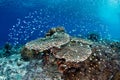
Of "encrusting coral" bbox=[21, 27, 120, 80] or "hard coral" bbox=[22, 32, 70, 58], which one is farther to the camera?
"hard coral" bbox=[22, 32, 70, 58]

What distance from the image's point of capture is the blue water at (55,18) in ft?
58.9

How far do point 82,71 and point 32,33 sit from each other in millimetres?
10067

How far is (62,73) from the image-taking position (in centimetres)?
826

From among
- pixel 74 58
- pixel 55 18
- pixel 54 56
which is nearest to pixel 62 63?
pixel 54 56

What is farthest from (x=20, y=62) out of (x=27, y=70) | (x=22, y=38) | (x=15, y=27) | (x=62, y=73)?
(x=15, y=27)

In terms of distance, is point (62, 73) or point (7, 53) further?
point (7, 53)

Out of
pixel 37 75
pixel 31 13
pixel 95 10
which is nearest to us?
pixel 37 75

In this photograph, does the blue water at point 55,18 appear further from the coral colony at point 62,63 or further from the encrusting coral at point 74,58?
the encrusting coral at point 74,58

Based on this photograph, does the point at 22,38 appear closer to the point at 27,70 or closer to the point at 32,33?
the point at 32,33

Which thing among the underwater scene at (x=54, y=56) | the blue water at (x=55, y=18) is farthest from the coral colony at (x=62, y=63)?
the blue water at (x=55, y=18)

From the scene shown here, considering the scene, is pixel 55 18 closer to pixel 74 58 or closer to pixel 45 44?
pixel 45 44

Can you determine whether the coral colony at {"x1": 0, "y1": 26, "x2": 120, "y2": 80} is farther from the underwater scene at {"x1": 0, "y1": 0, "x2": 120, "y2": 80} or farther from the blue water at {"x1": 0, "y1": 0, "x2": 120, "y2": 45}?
the blue water at {"x1": 0, "y1": 0, "x2": 120, "y2": 45}

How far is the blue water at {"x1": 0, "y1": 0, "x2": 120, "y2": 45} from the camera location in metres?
Answer: 17.9

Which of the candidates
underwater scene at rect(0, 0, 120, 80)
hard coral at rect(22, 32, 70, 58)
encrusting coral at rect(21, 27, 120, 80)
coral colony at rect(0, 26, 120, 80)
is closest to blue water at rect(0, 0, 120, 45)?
underwater scene at rect(0, 0, 120, 80)
